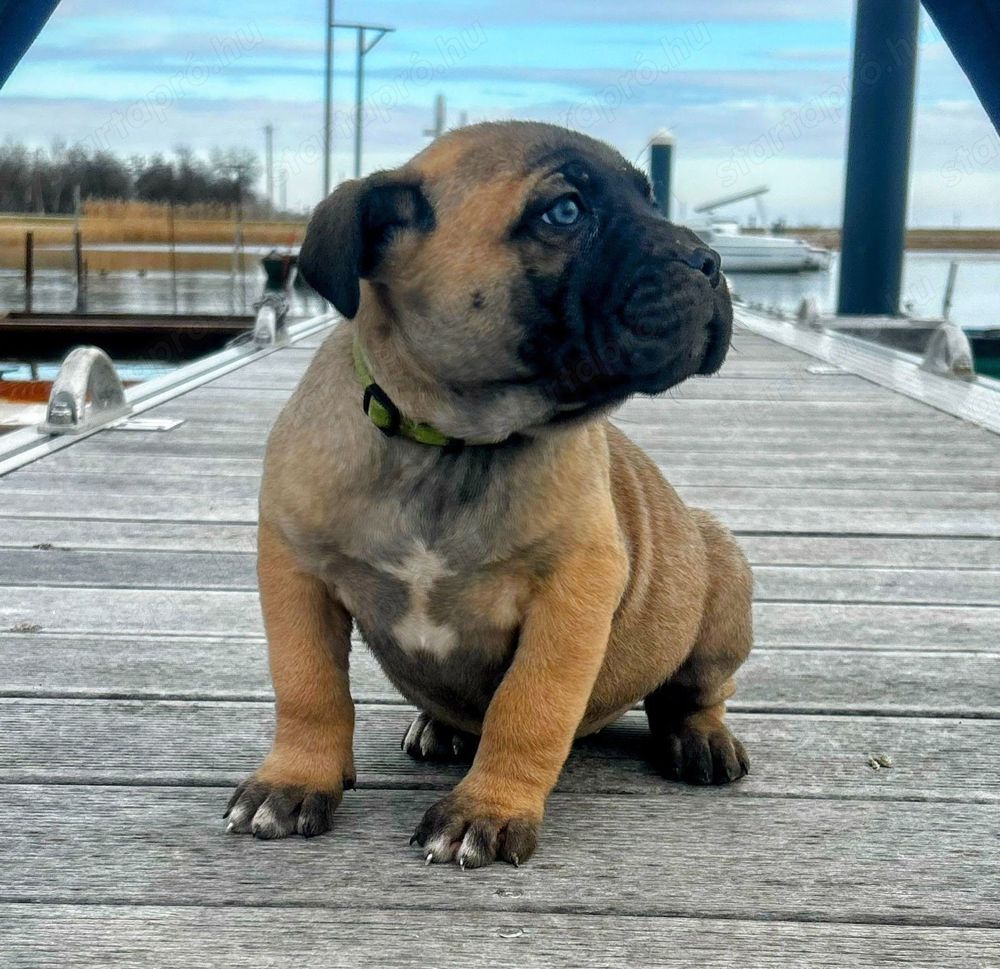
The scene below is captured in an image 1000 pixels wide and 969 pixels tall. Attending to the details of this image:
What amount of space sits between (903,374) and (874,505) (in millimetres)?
4014

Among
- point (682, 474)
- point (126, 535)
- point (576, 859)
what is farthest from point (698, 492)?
point (576, 859)

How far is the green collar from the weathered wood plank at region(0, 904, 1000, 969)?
735mm

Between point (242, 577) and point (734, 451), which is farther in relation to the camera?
point (734, 451)

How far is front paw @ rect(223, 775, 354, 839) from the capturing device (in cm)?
208

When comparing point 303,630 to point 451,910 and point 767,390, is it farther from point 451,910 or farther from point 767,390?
point 767,390

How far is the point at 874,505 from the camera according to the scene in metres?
4.88

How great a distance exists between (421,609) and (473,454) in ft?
0.88

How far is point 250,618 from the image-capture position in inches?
132

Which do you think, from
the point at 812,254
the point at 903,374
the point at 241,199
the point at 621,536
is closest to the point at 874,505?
the point at 621,536

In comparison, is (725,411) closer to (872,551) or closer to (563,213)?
(872,551)

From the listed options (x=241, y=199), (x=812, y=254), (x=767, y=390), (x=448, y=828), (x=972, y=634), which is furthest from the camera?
(x=812, y=254)

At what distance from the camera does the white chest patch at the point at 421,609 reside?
2.11 meters

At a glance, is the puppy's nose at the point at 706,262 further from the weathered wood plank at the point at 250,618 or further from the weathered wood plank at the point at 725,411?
the weathered wood plank at the point at 725,411

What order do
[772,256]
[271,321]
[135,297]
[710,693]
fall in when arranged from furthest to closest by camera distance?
[772,256] < [135,297] < [271,321] < [710,693]
